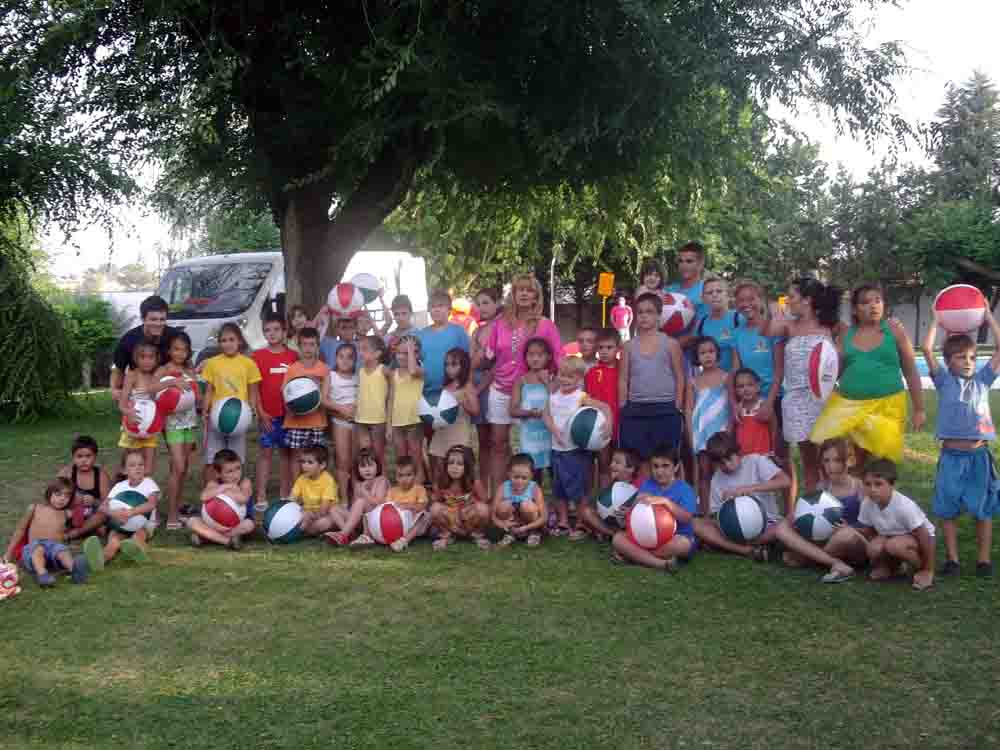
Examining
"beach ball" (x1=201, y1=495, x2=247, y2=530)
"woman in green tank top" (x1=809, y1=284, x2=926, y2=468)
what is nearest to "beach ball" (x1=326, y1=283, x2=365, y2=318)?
"beach ball" (x1=201, y1=495, x2=247, y2=530)

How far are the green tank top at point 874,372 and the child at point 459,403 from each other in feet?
8.15

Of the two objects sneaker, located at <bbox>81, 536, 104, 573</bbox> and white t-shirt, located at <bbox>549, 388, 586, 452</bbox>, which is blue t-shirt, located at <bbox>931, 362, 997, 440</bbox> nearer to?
white t-shirt, located at <bbox>549, 388, 586, 452</bbox>

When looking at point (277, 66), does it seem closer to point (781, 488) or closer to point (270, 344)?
point (270, 344)

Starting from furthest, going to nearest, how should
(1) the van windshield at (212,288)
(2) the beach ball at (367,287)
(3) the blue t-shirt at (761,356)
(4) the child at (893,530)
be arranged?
(1) the van windshield at (212,288)
(2) the beach ball at (367,287)
(3) the blue t-shirt at (761,356)
(4) the child at (893,530)

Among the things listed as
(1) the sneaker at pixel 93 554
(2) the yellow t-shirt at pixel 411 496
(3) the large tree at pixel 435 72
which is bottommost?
(1) the sneaker at pixel 93 554

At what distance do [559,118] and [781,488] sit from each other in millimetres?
3128

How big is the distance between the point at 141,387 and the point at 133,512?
3.43ft

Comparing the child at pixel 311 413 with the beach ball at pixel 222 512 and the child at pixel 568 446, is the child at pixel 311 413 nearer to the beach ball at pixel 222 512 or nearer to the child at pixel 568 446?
the beach ball at pixel 222 512

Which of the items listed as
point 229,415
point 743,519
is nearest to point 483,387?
point 229,415

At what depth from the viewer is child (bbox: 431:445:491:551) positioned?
22.1 feet

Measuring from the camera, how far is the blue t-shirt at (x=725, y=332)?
7184mm

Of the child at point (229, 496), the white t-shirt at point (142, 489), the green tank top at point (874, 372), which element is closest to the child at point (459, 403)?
the child at point (229, 496)

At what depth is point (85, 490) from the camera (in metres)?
6.95

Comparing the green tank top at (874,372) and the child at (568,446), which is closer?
the green tank top at (874,372)
